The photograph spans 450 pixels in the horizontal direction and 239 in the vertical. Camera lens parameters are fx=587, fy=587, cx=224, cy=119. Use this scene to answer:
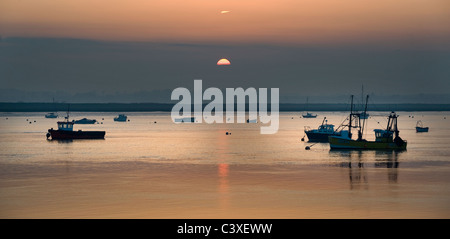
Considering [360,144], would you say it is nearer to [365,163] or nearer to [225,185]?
[365,163]

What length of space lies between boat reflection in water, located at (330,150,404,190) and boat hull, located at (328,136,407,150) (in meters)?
0.86

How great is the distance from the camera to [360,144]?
307 feet

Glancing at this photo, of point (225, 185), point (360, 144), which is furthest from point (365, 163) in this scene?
point (225, 185)

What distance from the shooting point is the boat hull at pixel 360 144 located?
93812 mm

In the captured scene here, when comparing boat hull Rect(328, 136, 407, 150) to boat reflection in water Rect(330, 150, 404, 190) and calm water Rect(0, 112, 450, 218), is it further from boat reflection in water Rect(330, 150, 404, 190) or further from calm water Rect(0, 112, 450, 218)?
calm water Rect(0, 112, 450, 218)

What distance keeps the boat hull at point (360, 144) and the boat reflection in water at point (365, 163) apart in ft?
2.83

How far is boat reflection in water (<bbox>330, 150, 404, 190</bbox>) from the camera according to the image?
57.5 meters

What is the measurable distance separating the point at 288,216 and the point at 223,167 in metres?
33.5

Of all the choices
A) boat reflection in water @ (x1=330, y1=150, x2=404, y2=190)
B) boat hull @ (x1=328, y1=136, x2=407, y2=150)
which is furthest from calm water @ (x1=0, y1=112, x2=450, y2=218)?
boat hull @ (x1=328, y1=136, x2=407, y2=150)

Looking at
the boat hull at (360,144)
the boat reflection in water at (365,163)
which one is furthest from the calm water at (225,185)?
the boat hull at (360,144)
